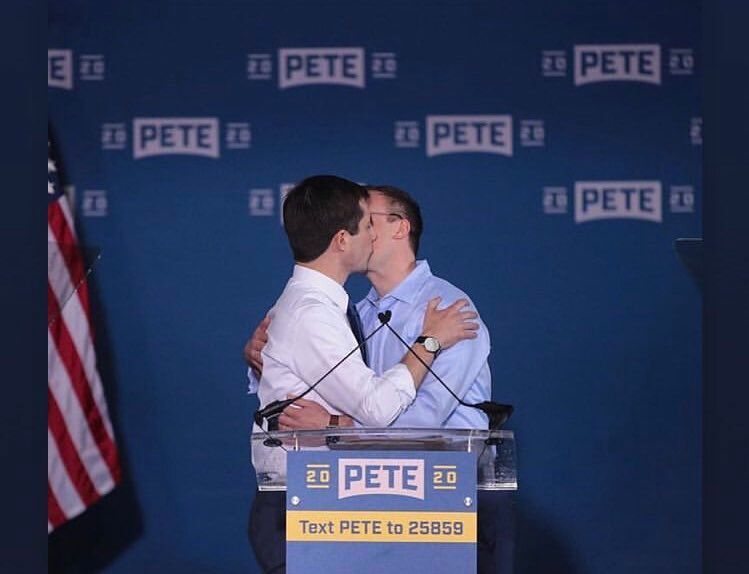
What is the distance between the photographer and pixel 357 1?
5145mm

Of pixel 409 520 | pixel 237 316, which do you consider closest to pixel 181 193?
pixel 237 316

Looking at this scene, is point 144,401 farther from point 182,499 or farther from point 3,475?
point 3,475

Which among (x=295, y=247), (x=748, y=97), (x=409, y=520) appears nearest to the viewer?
(x=409, y=520)

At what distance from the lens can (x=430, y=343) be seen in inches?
167

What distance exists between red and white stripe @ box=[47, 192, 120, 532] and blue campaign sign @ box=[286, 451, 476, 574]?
236 centimetres

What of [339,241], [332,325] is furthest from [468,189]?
[332,325]

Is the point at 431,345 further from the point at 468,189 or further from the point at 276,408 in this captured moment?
the point at 468,189

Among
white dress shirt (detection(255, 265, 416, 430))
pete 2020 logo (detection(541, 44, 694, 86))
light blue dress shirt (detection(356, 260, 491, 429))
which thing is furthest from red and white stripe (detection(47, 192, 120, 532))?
pete 2020 logo (detection(541, 44, 694, 86))

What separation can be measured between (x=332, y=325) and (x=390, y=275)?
2.39ft

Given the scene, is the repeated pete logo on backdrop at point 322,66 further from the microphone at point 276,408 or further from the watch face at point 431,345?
the microphone at point 276,408

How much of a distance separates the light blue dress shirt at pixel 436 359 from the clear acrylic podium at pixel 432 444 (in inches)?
51.0

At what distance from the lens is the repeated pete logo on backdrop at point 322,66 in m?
5.15

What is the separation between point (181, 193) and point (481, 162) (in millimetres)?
1115

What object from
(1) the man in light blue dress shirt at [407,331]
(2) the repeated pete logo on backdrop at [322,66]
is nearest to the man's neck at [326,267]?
(1) the man in light blue dress shirt at [407,331]
